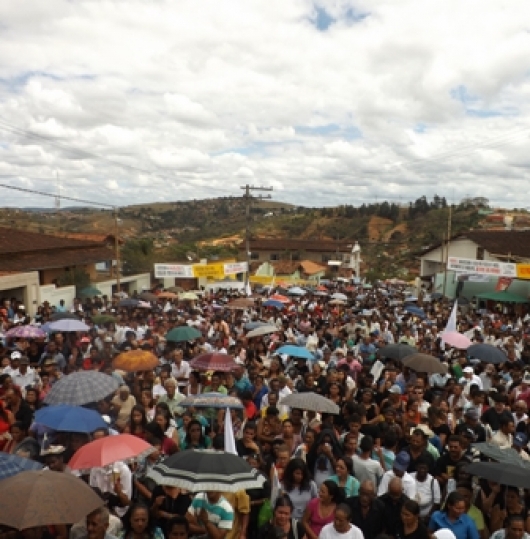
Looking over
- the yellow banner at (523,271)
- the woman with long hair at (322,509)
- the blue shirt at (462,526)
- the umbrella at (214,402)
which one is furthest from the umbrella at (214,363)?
the yellow banner at (523,271)

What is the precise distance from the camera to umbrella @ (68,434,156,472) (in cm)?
486

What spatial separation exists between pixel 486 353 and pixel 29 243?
23.1m

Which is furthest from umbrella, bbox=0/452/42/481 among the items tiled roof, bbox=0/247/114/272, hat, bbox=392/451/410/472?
tiled roof, bbox=0/247/114/272

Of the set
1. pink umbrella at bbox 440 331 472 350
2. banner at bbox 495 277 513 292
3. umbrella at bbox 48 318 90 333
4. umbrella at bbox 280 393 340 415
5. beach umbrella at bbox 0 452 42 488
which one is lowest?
banner at bbox 495 277 513 292

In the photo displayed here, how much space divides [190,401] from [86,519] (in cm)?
269

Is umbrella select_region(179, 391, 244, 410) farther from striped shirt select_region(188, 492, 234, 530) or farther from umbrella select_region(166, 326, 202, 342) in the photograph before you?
umbrella select_region(166, 326, 202, 342)

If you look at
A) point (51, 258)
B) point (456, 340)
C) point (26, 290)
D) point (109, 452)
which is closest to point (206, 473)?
point (109, 452)

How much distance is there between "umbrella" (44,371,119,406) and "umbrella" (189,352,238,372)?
173 cm

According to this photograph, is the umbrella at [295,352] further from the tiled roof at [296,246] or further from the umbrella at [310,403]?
the tiled roof at [296,246]

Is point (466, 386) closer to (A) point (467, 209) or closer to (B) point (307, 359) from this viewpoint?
(B) point (307, 359)

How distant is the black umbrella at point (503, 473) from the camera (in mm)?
4676

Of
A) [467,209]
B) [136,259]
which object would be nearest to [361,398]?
[136,259]

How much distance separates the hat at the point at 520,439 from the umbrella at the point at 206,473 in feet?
12.8

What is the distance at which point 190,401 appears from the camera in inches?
269
